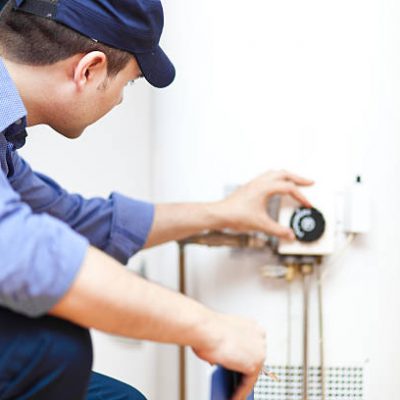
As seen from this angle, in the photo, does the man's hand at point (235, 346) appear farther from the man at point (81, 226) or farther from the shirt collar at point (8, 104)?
the shirt collar at point (8, 104)

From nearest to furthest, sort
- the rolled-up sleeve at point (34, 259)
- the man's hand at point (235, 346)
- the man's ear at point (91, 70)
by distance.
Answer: the rolled-up sleeve at point (34, 259), the man's hand at point (235, 346), the man's ear at point (91, 70)

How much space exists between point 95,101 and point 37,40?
0.46 feet

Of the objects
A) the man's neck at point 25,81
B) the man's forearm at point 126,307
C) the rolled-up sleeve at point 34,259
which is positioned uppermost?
the man's neck at point 25,81

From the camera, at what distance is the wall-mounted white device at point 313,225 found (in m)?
1.24

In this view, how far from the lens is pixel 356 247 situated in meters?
1.27

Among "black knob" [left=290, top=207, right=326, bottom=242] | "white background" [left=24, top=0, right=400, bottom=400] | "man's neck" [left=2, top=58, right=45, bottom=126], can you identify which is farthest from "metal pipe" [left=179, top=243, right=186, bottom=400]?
"man's neck" [left=2, top=58, right=45, bottom=126]

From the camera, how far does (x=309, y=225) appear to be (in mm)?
1240

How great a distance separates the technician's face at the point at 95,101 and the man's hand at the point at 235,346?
0.46 metres

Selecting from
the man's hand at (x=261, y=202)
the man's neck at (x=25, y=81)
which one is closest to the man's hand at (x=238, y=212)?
the man's hand at (x=261, y=202)

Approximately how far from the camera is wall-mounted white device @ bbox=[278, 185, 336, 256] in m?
1.24

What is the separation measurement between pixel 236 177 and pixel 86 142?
1.98 feet

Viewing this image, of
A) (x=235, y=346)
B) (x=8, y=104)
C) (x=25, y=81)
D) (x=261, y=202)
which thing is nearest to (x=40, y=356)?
(x=235, y=346)

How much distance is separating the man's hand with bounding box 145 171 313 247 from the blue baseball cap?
0.33 m

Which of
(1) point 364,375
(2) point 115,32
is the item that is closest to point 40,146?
(2) point 115,32
